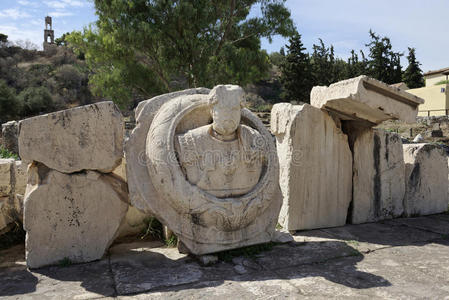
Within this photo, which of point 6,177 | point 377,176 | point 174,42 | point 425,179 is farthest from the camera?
point 174,42

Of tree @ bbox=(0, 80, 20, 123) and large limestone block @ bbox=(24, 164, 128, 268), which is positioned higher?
tree @ bbox=(0, 80, 20, 123)

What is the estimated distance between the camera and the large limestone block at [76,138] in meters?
2.77

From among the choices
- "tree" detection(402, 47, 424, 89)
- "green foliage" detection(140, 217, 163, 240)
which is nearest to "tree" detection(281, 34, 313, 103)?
"tree" detection(402, 47, 424, 89)

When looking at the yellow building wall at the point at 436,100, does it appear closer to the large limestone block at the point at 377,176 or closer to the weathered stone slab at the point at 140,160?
the large limestone block at the point at 377,176

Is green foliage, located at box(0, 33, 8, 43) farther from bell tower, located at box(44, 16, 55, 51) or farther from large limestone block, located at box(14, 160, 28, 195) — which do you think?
large limestone block, located at box(14, 160, 28, 195)

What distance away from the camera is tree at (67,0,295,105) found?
9.57m

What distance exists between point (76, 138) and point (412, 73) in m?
29.0

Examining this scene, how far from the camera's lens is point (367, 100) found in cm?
332

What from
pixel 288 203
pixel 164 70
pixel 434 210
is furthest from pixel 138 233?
pixel 164 70

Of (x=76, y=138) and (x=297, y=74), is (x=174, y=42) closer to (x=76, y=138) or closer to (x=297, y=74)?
(x=76, y=138)

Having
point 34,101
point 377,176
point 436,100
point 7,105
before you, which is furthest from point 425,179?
point 34,101

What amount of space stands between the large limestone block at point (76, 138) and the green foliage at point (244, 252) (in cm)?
118

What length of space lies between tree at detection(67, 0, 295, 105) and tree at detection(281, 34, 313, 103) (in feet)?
46.5

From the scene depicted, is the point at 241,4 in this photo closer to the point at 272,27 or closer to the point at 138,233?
the point at 272,27
